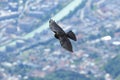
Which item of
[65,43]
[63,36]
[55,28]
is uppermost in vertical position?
[55,28]

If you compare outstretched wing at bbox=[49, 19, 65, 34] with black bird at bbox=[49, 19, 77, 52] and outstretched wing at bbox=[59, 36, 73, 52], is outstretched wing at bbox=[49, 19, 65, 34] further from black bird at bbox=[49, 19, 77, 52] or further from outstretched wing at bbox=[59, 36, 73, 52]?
outstretched wing at bbox=[59, 36, 73, 52]

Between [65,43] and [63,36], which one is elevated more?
[63,36]

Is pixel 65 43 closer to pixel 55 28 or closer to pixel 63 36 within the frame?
pixel 63 36

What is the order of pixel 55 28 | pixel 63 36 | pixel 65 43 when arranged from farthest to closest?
1. pixel 55 28
2. pixel 63 36
3. pixel 65 43

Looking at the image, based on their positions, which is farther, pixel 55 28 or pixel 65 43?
pixel 55 28

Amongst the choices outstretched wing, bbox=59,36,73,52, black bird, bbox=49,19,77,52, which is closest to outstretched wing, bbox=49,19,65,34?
black bird, bbox=49,19,77,52

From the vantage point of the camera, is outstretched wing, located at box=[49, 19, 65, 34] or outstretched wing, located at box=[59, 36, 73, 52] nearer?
outstretched wing, located at box=[59, 36, 73, 52]

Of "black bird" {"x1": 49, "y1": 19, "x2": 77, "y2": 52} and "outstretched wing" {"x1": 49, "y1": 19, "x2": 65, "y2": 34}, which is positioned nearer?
"black bird" {"x1": 49, "y1": 19, "x2": 77, "y2": 52}

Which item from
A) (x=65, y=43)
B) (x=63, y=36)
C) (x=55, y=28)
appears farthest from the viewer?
(x=55, y=28)

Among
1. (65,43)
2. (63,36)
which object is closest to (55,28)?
(63,36)

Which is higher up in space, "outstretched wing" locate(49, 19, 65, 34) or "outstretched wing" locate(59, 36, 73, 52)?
"outstretched wing" locate(49, 19, 65, 34)
